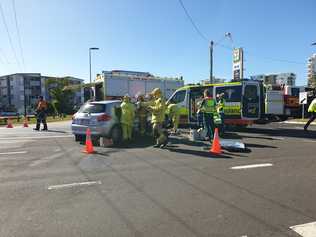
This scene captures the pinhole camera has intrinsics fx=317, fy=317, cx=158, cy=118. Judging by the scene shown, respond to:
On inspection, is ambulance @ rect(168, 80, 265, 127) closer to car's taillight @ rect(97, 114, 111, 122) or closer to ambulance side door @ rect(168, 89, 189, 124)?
ambulance side door @ rect(168, 89, 189, 124)

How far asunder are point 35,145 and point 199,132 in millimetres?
5995

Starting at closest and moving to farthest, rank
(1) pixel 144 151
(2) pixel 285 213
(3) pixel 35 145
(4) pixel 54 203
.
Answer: (2) pixel 285 213
(4) pixel 54 203
(1) pixel 144 151
(3) pixel 35 145

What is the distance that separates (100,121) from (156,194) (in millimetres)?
6199

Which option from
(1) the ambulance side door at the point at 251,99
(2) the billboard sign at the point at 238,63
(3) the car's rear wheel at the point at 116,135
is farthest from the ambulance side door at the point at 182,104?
(2) the billboard sign at the point at 238,63

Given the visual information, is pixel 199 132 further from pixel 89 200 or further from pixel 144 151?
pixel 89 200

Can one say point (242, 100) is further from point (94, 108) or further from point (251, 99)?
point (94, 108)

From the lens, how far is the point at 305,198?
500cm

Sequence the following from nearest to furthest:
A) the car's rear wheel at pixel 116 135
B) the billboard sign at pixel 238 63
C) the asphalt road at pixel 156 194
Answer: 1. the asphalt road at pixel 156 194
2. the car's rear wheel at pixel 116 135
3. the billboard sign at pixel 238 63

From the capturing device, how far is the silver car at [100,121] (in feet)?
36.2

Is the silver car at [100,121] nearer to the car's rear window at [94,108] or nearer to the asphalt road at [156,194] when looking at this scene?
the car's rear window at [94,108]

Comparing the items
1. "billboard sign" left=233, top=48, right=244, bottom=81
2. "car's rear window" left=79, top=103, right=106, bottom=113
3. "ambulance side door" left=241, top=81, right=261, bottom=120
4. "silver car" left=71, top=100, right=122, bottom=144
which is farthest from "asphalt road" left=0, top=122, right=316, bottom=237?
"billboard sign" left=233, top=48, right=244, bottom=81

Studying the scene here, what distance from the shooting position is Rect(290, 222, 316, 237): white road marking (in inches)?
145

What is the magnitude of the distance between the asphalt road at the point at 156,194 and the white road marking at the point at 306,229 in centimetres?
3

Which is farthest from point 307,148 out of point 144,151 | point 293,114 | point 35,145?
point 293,114
